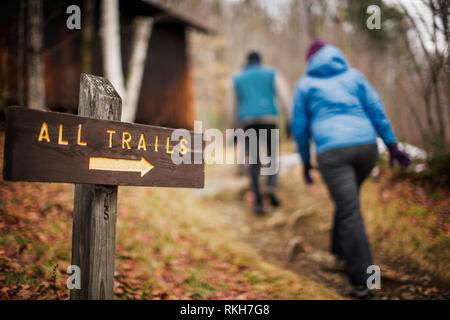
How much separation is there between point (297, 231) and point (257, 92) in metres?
2.39

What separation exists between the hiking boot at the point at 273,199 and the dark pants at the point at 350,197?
2561 mm

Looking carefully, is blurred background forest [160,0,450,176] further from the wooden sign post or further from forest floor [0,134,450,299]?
the wooden sign post

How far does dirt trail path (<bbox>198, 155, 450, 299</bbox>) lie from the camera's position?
2982 mm

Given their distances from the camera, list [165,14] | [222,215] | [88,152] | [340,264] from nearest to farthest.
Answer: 1. [88,152]
2. [340,264]
3. [222,215]
4. [165,14]

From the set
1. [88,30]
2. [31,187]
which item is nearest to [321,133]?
[31,187]

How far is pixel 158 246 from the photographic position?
359 cm

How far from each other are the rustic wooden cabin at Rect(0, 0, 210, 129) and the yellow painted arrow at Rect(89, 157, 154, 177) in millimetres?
4195

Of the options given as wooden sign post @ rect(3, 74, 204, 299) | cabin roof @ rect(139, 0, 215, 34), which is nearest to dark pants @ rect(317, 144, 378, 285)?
wooden sign post @ rect(3, 74, 204, 299)

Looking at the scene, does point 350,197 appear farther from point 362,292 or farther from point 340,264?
point 340,264

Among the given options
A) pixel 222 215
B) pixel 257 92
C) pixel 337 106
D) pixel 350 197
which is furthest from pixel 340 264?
pixel 257 92

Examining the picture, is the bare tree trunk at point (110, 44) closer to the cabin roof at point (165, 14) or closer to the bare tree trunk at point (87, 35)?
the bare tree trunk at point (87, 35)

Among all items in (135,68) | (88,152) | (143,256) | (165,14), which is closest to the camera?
(88,152)

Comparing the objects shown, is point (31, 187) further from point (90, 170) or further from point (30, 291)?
point (90, 170)

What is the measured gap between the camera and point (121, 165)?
175 centimetres
